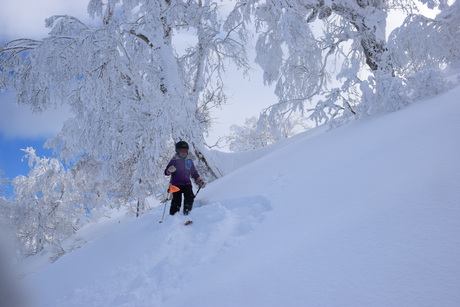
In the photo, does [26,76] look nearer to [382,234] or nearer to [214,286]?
[214,286]

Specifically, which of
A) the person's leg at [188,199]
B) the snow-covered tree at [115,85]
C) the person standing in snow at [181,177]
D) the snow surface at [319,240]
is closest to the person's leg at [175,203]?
the person standing in snow at [181,177]

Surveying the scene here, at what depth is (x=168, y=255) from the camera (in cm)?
288

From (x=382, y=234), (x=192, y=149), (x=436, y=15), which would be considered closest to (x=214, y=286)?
(x=382, y=234)

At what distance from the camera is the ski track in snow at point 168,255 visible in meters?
2.40

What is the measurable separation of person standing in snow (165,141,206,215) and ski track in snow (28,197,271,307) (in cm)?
38

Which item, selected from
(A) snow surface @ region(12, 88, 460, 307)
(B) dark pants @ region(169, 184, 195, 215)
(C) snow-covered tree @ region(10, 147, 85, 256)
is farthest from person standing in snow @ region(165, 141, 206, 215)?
(C) snow-covered tree @ region(10, 147, 85, 256)

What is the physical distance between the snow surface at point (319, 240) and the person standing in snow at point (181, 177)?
0.33m

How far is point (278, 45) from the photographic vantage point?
862cm

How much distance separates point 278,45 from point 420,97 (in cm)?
522

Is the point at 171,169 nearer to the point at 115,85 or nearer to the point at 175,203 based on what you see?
the point at 175,203

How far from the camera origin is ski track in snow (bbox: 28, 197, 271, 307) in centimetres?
240

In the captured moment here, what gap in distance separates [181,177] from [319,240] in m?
2.80

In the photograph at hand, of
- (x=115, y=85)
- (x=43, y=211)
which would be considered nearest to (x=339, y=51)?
(x=115, y=85)

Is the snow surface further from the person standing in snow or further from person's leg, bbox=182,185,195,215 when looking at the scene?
the person standing in snow
